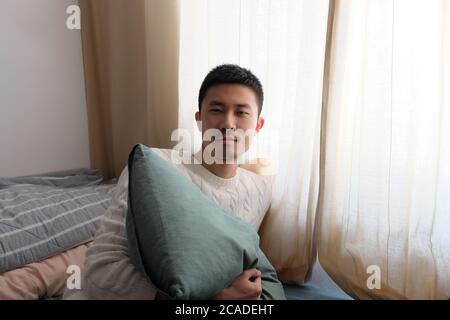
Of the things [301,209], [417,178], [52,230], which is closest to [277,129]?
[301,209]

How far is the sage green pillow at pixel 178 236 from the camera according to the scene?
1.89 ft

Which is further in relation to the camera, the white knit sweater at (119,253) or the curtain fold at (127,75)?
the curtain fold at (127,75)

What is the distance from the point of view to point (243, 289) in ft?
2.33

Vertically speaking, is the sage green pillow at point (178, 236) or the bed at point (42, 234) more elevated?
the sage green pillow at point (178, 236)

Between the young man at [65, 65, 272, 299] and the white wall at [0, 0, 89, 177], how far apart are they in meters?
A: 0.82

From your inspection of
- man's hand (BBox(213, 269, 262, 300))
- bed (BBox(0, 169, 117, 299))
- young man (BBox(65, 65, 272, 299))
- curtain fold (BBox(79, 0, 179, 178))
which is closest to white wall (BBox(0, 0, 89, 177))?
curtain fold (BBox(79, 0, 179, 178))

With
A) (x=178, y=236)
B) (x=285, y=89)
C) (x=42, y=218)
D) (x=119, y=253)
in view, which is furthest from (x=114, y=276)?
(x=285, y=89)

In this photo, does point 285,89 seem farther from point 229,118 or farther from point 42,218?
point 42,218

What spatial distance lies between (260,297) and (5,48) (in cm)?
143

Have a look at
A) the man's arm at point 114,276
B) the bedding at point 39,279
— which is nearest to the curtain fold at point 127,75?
the bedding at point 39,279

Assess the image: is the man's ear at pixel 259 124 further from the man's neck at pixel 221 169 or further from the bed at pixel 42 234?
the bed at pixel 42 234

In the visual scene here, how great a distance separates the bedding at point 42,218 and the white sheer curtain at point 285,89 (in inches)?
24.0

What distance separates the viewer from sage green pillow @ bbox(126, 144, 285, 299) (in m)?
0.58

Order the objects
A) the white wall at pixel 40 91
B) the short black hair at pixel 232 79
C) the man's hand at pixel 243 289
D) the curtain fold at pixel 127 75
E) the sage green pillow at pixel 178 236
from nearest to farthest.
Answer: the sage green pillow at pixel 178 236 < the man's hand at pixel 243 289 < the short black hair at pixel 232 79 < the curtain fold at pixel 127 75 < the white wall at pixel 40 91
